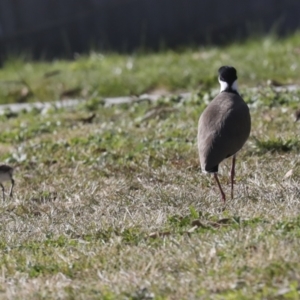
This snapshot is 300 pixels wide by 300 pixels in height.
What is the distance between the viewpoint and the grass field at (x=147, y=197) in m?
4.74

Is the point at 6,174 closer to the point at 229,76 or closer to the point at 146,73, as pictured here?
the point at 229,76

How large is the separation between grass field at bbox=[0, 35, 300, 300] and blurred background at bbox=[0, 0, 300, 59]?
2545mm

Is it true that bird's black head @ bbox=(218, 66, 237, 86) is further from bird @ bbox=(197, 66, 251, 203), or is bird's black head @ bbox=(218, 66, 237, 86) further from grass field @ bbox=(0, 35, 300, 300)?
grass field @ bbox=(0, 35, 300, 300)

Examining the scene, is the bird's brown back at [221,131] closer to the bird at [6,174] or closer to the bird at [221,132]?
the bird at [221,132]

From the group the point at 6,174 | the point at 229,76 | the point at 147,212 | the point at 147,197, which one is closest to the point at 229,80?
the point at 229,76

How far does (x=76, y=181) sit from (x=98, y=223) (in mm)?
1571

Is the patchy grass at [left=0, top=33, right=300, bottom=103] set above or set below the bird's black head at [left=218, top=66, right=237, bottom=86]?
below

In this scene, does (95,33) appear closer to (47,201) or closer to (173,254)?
(47,201)

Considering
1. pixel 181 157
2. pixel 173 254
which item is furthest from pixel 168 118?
pixel 173 254

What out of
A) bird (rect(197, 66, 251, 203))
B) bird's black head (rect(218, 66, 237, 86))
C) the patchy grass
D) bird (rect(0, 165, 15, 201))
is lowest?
the patchy grass

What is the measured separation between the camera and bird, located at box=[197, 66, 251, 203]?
21.1 ft

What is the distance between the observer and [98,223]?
6.06m

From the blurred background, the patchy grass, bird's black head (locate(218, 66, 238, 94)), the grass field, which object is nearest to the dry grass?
the grass field

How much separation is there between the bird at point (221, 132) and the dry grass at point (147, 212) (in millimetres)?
260
